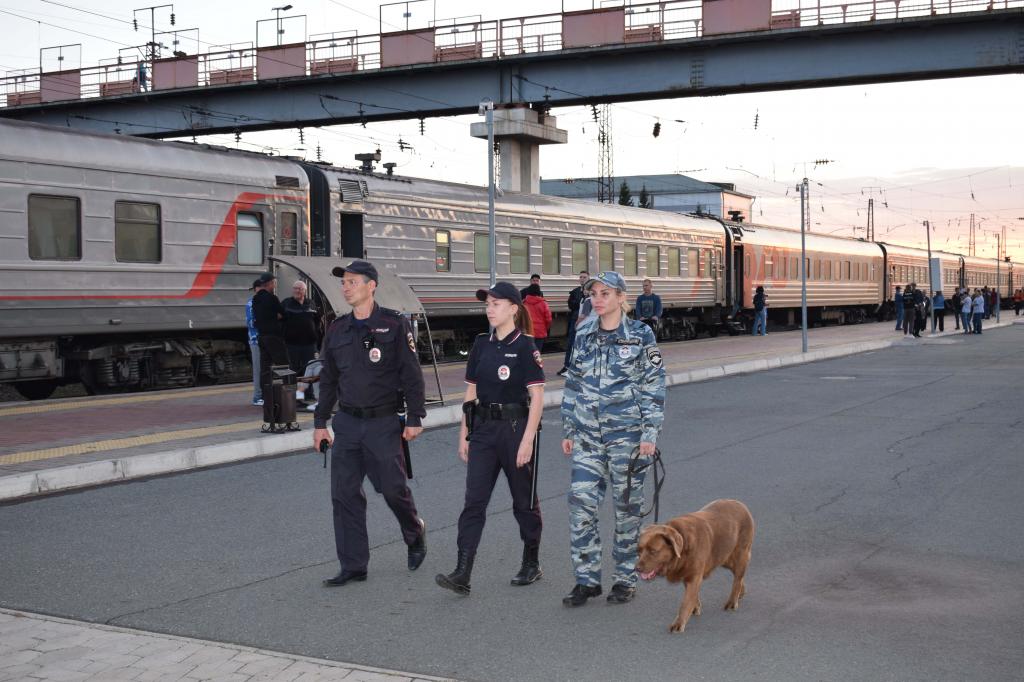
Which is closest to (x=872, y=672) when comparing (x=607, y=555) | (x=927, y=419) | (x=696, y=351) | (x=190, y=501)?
(x=607, y=555)

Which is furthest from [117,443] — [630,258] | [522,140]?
[522,140]

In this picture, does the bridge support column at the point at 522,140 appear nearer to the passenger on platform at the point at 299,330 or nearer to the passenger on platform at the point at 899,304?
the passenger on platform at the point at 899,304

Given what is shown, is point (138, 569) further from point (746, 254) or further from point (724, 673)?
point (746, 254)

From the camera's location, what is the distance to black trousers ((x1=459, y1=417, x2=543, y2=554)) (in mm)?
6348

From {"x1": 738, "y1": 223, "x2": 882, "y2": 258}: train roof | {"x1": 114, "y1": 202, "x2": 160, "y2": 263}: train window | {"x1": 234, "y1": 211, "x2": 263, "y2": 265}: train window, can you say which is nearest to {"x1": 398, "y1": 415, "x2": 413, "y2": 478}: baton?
{"x1": 114, "y1": 202, "x2": 160, "y2": 263}: train window

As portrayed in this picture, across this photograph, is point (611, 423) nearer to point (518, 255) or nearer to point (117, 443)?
point (117, 443)

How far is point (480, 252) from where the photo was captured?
25.0 m

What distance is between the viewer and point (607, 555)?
7312 mm

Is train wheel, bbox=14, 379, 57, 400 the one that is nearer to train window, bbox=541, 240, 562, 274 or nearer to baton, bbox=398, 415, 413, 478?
baton, bbox=398, 415, 413, 478

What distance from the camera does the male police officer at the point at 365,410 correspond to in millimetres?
6609

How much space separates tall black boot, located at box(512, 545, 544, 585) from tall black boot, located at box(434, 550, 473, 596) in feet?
1.16

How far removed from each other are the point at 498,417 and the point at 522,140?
3121cm

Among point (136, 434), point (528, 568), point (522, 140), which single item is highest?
point (522, 140)

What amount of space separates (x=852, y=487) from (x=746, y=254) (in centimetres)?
3125
